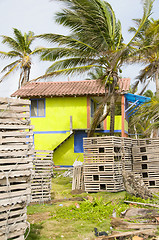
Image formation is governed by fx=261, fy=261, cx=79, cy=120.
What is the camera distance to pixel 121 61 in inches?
538

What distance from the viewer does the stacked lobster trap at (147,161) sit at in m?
12.8

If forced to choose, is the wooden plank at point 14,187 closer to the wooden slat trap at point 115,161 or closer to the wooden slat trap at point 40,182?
the wooden slat trap at point 40,182

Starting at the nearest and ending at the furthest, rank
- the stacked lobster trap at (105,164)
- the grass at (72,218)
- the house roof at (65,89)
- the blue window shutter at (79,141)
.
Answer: the grass at (72,218)
the stacked lobster trap at (105,164)
the house roof at (65,89)
the blue window shutter at (79,141)

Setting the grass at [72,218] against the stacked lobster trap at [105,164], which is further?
the stacked lobster trap at [105,164]

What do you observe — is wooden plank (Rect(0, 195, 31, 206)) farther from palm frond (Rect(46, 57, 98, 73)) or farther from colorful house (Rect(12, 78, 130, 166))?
colorful house (Rect(12, 78, 130, 166))

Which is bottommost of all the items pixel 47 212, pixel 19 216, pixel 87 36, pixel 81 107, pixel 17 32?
pixel 47 212

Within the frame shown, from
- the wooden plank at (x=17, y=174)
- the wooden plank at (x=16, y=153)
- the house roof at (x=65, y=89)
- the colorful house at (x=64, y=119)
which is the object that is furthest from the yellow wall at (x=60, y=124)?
the wooden plank at (x=17, y=174)

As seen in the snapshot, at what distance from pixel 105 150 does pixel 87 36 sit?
604 cm

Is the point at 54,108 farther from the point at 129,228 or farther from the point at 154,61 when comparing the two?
the point at 129,228

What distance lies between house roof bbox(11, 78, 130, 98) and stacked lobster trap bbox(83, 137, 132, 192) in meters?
7.13

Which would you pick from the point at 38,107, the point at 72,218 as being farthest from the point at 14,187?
the point at 38,107

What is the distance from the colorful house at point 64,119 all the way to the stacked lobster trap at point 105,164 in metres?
6.85

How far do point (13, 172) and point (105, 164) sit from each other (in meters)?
7.31

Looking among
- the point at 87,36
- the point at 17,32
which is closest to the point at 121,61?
the point at 87,36
